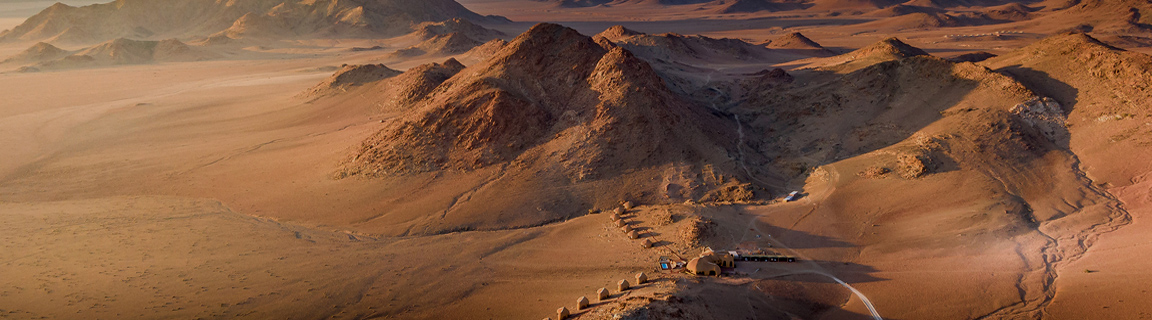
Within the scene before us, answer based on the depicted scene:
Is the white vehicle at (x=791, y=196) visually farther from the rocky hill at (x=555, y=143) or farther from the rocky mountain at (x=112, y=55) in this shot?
the rocky mountain at (x=112, y=55)

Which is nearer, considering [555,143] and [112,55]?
[555,143]

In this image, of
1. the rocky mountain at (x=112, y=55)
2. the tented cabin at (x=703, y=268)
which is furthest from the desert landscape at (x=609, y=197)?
the rocky mountain at (x=112, y=55)

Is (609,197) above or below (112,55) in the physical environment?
below

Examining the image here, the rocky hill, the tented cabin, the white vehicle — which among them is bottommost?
the white vehicle

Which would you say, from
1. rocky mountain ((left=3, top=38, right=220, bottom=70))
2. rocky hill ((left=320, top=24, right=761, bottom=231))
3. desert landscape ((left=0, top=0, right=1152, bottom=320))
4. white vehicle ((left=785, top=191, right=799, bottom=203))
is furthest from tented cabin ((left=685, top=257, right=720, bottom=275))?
rocky mountain ((left=3, top=38, right=220, bottom=70))

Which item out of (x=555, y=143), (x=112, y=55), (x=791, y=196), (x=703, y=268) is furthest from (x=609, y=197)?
(x=112, y=55)

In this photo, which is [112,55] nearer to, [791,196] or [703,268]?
[791,196]

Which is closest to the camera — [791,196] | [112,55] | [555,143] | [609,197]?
[791,196]

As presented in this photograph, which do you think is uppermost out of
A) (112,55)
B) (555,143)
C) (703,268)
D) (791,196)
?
(112,55)

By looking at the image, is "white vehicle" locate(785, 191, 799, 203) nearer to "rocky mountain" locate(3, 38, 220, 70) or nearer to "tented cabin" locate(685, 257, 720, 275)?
"tented cabin" locate(685, 257, 720, 275)
